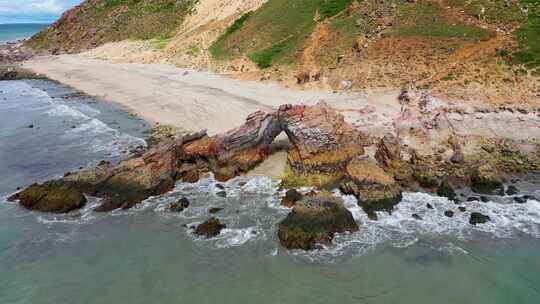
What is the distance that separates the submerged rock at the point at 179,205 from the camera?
21953mm

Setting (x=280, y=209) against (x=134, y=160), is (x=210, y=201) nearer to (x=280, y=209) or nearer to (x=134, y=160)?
(x=280, y=209)

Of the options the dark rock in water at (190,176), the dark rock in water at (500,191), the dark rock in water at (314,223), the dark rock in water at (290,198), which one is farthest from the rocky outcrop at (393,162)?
the dark rock in water at (190,176)

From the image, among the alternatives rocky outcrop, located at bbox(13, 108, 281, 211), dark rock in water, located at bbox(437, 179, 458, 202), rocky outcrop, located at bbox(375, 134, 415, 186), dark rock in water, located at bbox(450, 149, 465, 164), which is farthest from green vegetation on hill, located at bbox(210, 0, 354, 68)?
dark rock in water, located at bbox(437, 179, 458, 202)

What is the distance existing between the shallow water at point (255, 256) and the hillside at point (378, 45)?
50.6 ft

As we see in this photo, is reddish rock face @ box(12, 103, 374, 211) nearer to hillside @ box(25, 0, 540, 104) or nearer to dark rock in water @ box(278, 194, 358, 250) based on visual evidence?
dark rock in water @ box(278, 194, 358, 250)

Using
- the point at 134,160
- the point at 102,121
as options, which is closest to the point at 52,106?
the point at 102,121

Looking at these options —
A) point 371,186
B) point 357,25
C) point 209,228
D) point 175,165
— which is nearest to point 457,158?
point 371,186

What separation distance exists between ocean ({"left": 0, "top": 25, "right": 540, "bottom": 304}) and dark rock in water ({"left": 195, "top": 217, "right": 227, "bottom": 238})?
1.17 feet

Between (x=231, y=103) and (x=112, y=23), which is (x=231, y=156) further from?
(x=112, y=23)

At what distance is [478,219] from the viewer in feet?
65.0

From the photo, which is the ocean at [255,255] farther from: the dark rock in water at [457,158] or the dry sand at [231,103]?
the dry sand at [231,103]

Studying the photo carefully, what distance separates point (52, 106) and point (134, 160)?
90.2 ft

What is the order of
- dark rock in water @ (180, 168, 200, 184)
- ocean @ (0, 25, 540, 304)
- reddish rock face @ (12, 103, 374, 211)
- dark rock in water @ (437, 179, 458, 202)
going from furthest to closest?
dark rock in water @ (180, 168, 200, 184) → reddish rock face @ (12, 103, 374, 211) → dark rock in water @ (437, 179, 458, 202) → ocean @ (0, 25, 540, 304)

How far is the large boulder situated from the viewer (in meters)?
21.5
